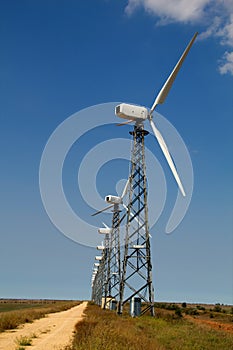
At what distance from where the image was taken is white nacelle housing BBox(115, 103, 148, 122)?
132ft

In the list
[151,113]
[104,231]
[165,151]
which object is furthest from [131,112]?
[104,231]

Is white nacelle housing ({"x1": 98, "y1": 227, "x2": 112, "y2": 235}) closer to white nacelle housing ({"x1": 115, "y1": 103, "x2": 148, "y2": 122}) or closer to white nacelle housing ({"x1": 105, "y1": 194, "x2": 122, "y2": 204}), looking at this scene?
white nacelle housing ({"x1": 105, "y1": 194, "x2": 122, "y2": 204})

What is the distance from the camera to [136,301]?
40.9 m

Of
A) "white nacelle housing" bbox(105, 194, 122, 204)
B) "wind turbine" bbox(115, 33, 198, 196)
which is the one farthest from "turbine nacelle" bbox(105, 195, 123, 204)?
"wind turbine" bbox(115, 33, 198, 196)

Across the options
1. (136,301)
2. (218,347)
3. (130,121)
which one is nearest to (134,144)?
(130,121)

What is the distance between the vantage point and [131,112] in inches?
1614

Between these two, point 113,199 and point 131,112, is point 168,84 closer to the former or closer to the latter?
point 131,112

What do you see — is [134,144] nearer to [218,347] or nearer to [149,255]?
[149,255]

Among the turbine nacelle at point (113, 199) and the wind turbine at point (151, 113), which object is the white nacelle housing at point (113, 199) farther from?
the wind turbine at point (151, 113)

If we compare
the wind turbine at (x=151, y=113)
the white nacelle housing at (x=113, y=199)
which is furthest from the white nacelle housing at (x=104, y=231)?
the wind turbine at (x=151, y=113)

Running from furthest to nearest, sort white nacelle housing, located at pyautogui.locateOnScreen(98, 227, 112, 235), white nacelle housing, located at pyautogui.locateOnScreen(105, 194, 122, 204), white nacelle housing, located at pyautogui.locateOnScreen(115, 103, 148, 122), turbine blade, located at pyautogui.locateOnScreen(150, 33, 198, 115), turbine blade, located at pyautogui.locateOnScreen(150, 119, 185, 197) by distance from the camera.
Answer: white nacelle housing, located at pyautogui.locateOnScreen(98, 227, 112, 235), white nacelle housing, located at pyautogui.locateOnScreen(105, 194, 122, 204), white nacelle housing, located at pyautogui.locateOnScreen(115, 103, 148, 122), turbine blade, located at pyautogui.locateOnScreen(150, 119, 185, 197), turbine blade, located at pyautogui.locateOnScreen(150, 33, 198, 115)

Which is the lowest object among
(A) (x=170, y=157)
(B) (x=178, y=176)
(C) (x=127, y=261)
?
(C) (x=127, y=261)

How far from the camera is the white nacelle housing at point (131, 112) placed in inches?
1587

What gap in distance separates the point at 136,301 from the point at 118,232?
18.7m
